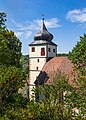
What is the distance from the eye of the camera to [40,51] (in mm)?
39938

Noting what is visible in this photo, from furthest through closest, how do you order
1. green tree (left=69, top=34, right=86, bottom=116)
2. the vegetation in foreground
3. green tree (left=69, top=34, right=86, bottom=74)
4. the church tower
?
the church tower
green tree (left=69, top=34, right=86, bottom=74)
green tree (left=69, top=34, right=86, bottom=116)
the vegetation in foreground

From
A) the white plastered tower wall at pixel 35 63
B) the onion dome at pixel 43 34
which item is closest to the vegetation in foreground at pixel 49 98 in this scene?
the white plastered tower wall at pixel 35 63

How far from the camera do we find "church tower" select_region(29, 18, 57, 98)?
39.2 m

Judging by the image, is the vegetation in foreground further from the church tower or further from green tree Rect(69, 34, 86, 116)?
the church tower

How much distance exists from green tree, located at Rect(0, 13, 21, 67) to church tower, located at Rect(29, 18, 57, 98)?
9055 mm

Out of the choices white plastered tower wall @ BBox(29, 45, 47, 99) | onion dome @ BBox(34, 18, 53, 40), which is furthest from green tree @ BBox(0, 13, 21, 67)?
onion dome @ BBox(34, 18, 53, 40)

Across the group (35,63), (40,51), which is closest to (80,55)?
(40,51)

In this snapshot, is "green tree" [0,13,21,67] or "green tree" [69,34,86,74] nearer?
"green tree" [69,34,86,74]

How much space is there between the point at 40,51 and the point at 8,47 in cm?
1282

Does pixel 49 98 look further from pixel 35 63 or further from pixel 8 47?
pixel 35 63

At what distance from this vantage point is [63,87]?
1608cm

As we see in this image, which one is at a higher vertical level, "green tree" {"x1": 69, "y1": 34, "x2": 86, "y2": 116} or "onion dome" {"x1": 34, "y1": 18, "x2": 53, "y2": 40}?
"onion dome" {"x1": 34, "y1": 18, "x2": 53, "y2": 40}

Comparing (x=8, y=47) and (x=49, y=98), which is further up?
(x=8, y=47)

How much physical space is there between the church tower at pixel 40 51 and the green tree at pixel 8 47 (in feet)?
29.7
